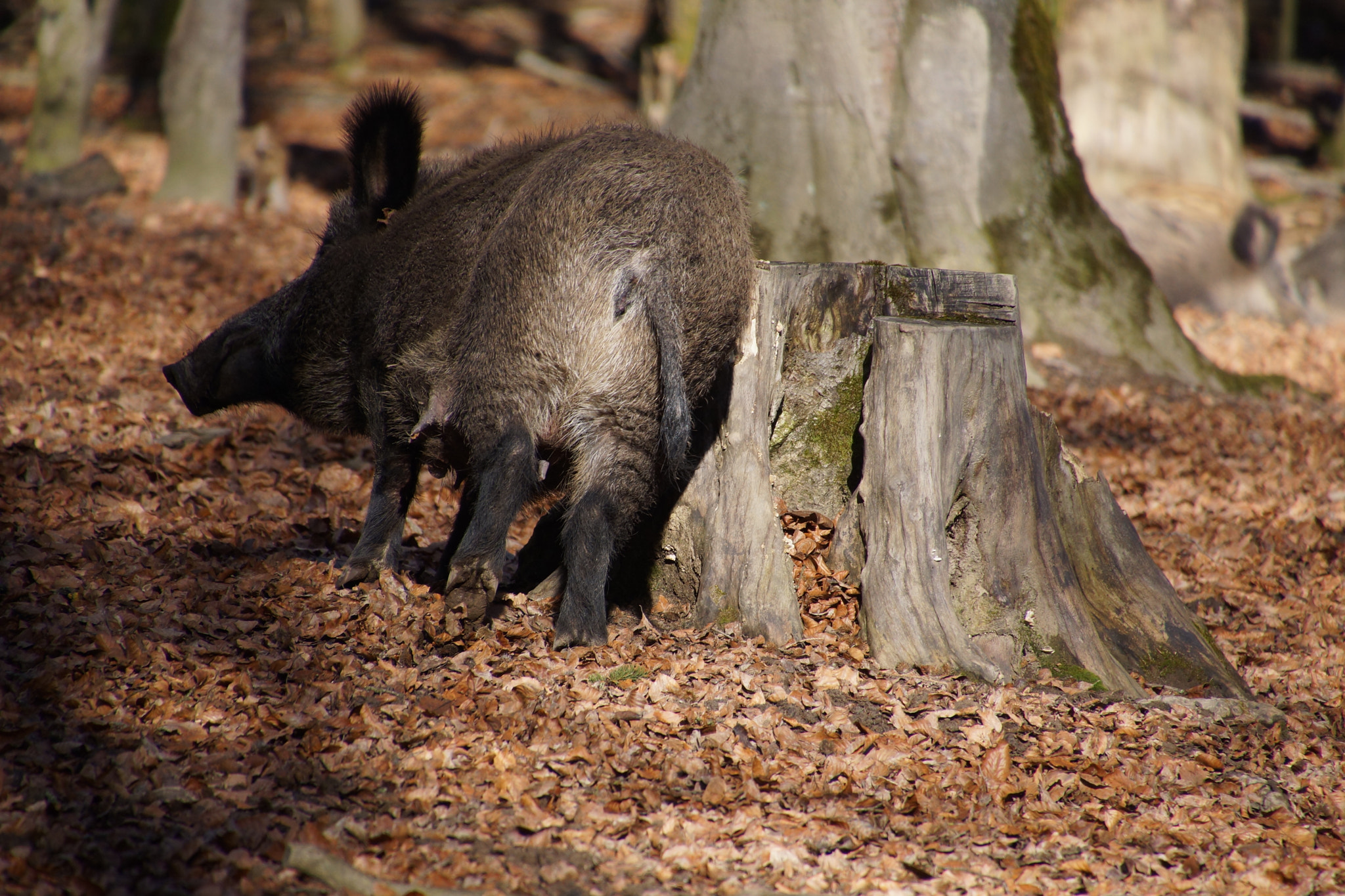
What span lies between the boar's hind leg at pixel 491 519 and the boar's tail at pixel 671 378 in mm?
526

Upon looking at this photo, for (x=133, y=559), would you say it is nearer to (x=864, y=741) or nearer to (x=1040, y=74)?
(x=864, y=741)

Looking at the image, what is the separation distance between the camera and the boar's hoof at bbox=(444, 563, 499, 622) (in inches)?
147

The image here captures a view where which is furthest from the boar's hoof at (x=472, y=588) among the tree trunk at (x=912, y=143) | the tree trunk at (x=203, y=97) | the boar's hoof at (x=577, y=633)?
the tree trunk at (x=203, y=97)

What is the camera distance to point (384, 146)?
15.0ft

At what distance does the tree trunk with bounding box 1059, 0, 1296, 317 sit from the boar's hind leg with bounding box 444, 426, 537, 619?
1145 centimetres

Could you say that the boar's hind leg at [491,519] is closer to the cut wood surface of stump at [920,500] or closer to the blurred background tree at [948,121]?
the cut wood surface of stump at [920,500]

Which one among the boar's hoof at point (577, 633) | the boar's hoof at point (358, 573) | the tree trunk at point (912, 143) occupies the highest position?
the tree trunk at point (912, 143)

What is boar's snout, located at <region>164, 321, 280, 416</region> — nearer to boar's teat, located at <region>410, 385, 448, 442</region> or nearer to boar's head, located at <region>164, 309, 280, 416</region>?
boar's head, located at <region>164, 309, 280, 416</region>

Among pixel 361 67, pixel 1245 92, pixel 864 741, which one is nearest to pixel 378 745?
pixel 864 741

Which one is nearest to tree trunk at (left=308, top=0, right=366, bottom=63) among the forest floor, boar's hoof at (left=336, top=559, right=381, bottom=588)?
the forest floor

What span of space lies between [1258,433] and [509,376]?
6.32 m

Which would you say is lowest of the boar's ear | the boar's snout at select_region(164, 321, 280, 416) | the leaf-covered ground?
the leaf-covered ground

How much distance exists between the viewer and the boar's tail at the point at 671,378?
3711 millimetres

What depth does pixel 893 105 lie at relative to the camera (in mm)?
7910
